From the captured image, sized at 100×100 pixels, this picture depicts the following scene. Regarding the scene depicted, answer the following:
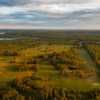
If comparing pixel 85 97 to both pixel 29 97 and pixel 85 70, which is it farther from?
pixel 85 70

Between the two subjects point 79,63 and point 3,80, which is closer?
point 3,80

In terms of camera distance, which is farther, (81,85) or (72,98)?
(81,85)

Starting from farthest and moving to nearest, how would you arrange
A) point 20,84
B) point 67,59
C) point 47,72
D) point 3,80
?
point 67,59 < point 47,72 < point 3,80 < point 20,84

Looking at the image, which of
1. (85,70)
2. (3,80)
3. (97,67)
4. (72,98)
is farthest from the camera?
(97,67)

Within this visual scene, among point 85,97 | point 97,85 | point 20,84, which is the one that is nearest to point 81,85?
point 97,85

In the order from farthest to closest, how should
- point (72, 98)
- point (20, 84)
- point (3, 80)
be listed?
1. point (3, 80)
2. point (20, 84)
3. point (72, 98)

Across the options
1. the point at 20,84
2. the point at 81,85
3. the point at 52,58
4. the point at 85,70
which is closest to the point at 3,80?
the point at 20,84

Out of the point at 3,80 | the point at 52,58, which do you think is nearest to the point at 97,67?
the point at 52,58

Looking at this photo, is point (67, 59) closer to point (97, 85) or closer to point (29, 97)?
point (97, 85)

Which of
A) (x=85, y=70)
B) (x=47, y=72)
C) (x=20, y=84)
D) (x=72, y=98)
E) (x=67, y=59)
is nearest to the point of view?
(x=72, y=98)
